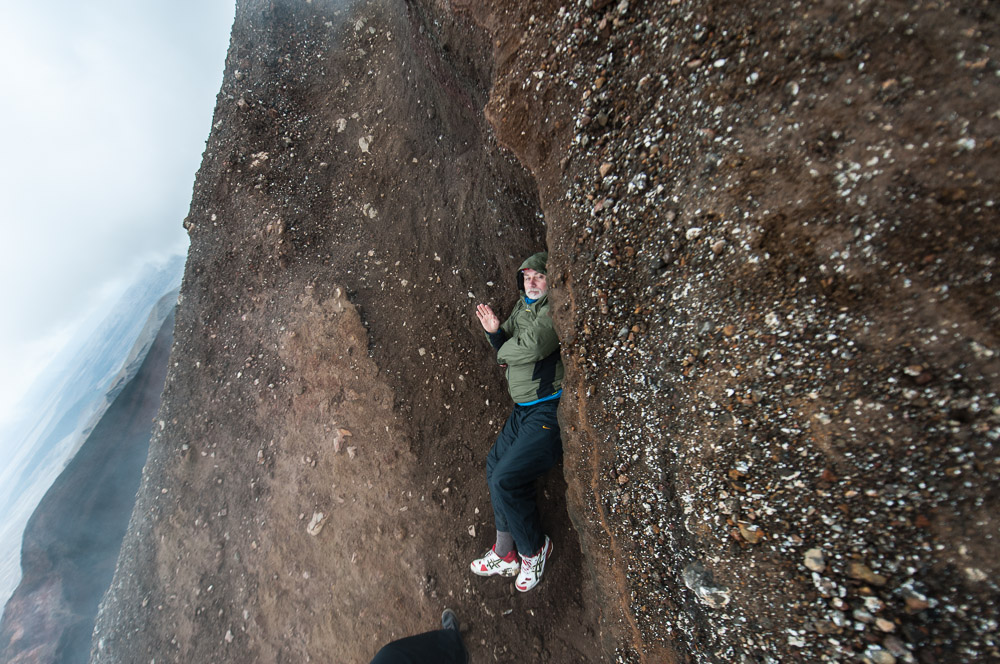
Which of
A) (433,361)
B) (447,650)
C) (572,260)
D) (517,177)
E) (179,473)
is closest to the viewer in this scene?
(572,260)

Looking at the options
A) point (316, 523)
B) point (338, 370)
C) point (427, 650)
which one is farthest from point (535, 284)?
point (316, 523)

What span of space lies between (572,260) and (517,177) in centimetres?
127

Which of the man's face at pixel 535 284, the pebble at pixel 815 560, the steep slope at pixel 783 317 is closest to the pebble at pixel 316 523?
the steep slope at pixel 783 317

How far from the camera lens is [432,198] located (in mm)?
3797

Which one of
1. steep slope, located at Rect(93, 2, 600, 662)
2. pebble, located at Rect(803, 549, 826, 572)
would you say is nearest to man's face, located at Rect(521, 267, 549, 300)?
steep slope, located at Rect(93, 2, 600, 662)

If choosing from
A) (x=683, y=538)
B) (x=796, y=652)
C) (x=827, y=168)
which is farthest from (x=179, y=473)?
(x=827, y=168)

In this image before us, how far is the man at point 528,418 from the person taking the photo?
109 inches

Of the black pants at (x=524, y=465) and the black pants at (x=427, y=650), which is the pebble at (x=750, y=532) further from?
the black pants at (x=427, y=650)

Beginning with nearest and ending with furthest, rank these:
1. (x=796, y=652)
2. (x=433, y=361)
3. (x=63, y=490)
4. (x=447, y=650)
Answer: (x=796, y=652), (x=447, y=650), (x=433, y=361), (x=63, y=490)

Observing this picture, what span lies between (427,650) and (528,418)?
1689 millimetres

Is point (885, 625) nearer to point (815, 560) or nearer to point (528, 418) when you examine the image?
point (815, 560)

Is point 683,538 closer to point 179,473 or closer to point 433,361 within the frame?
point 433,361

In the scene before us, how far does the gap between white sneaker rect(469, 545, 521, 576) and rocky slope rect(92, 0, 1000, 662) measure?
181 mm

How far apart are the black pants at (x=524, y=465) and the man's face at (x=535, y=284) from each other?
71 centimetres
